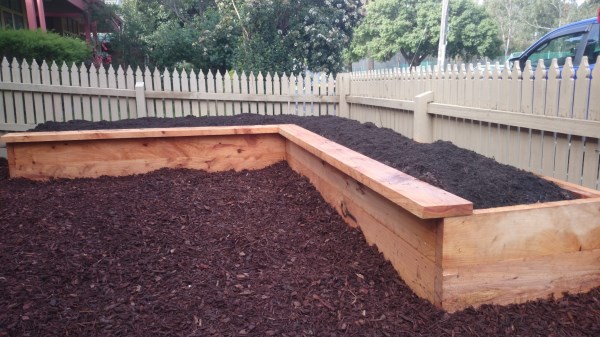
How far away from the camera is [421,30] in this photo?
4206 cm

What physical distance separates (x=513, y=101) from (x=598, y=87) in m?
0.89

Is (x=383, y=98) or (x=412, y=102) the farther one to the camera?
(x=383, y=98)

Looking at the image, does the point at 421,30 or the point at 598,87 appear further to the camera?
the point at 421,30

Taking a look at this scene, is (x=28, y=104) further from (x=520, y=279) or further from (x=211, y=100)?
(x=520, y=279)

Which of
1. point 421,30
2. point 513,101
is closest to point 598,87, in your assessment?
point 513,101

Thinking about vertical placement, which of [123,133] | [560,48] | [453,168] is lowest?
[453,168]

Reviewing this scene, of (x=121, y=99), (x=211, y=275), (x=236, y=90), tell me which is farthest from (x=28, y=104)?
(x=211, y=275)

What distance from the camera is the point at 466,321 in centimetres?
231

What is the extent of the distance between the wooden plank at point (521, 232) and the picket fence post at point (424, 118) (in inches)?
124

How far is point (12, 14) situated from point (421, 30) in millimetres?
33135

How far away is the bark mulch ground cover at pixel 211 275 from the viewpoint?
2344 millimetres

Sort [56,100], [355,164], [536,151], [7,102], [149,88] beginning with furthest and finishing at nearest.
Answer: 1. [149,88]
2. [56,100]
3. [7,102]
4. [536,151]
5. [355,164]

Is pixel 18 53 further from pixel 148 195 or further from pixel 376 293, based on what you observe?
pixel 376 293

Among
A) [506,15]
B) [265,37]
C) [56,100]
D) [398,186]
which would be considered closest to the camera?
[398,186]
